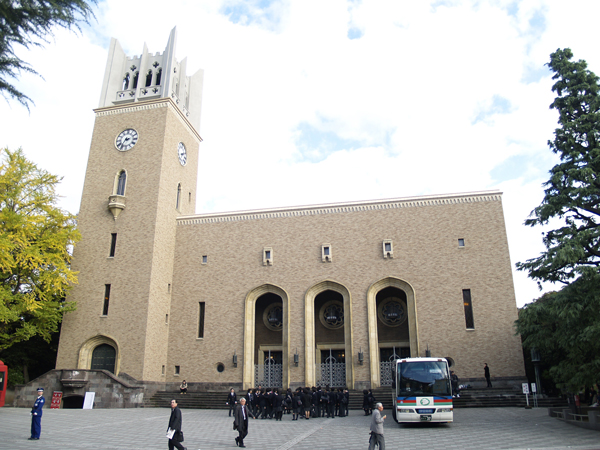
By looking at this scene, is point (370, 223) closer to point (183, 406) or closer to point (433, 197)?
point (433, 197)

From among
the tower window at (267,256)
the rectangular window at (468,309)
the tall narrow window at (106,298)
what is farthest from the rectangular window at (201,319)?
the rectangular window at (468,309)

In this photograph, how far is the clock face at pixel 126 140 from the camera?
26.8 m

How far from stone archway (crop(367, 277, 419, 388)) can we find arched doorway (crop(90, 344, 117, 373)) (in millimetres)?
12002

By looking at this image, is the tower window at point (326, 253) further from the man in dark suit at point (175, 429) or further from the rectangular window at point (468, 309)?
the man in dark suit at point (175, 429)

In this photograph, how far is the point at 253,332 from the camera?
80.5 ft

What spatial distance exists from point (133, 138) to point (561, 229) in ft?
71.0

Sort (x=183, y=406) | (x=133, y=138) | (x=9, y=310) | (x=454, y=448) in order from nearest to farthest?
(x=454, y=448) → (x=9, y=310) → (x=183, y=406) → (x=133, y=138)

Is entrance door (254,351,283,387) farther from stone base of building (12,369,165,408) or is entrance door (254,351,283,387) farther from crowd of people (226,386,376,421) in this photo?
crowd of people (226,386,376,421)

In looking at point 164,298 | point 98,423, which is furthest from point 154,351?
point 98,423

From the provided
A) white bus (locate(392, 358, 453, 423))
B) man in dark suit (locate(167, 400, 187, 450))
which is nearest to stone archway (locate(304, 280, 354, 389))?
white bus (locate(392, 358, 453, 423))

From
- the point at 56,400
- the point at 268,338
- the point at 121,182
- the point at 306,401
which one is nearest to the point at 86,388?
the point at 56,400

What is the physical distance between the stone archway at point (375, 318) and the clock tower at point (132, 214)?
1021 centimetres

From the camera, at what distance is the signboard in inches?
824

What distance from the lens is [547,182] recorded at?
13.8 meters
